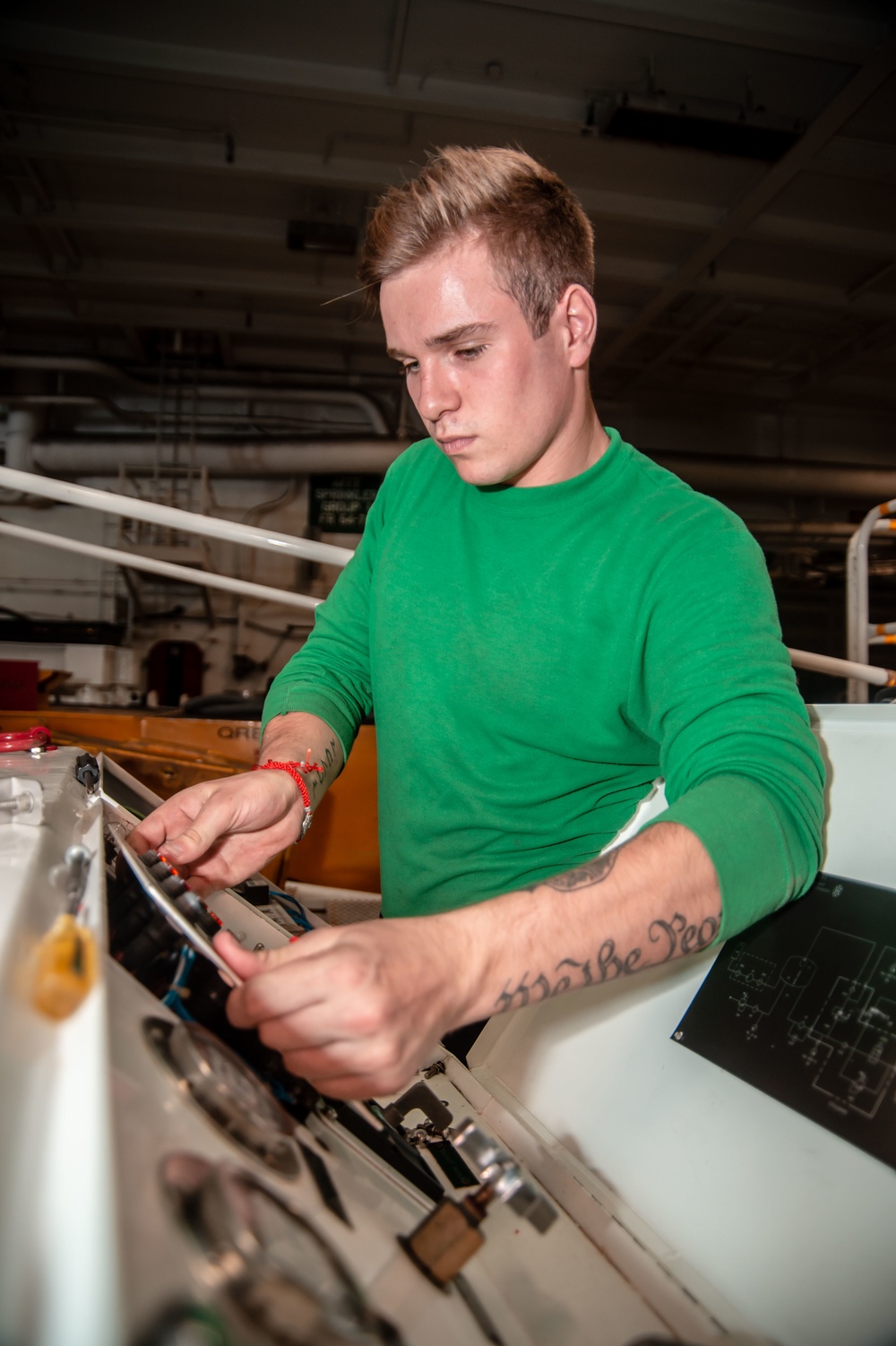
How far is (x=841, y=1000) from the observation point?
2.13 ft

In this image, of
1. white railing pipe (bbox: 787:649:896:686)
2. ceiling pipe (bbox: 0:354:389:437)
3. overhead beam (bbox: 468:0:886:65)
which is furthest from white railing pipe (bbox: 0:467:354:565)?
ceiling pipe (bbox: 0:354:389:437)

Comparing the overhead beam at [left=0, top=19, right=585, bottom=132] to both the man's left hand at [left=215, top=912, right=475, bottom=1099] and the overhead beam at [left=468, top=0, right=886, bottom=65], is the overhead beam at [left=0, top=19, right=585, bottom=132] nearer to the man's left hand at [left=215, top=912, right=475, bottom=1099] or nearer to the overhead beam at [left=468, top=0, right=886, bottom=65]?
the overhead beam at [left=468, top=0, right=886, bottom=65]

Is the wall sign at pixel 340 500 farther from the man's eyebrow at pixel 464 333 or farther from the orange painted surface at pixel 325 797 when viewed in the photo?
the man's eyebrow at pixel 464 333

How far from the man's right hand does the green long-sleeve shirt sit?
0.64 feet

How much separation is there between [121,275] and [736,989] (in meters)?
4.84

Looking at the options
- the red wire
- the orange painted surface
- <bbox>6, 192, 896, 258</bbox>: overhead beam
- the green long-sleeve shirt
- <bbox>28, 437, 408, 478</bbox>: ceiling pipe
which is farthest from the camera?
<bbox>28, 437, 408, 478</bbox>: ceiling pipe

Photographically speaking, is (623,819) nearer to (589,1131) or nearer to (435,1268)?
(589,1131)

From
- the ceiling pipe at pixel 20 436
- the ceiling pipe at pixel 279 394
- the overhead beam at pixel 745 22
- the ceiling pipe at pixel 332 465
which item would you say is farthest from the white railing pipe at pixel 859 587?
the ceiling pipe at pixel 20 436

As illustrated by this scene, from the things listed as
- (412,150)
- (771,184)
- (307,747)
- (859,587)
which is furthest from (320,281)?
(307,747)

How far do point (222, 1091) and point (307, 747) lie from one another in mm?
647

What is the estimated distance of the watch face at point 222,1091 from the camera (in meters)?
0.38

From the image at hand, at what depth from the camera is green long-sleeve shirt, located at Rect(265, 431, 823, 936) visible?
2.54 ft

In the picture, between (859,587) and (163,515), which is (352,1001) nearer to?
(163,515)

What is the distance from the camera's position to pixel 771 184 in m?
3.45
